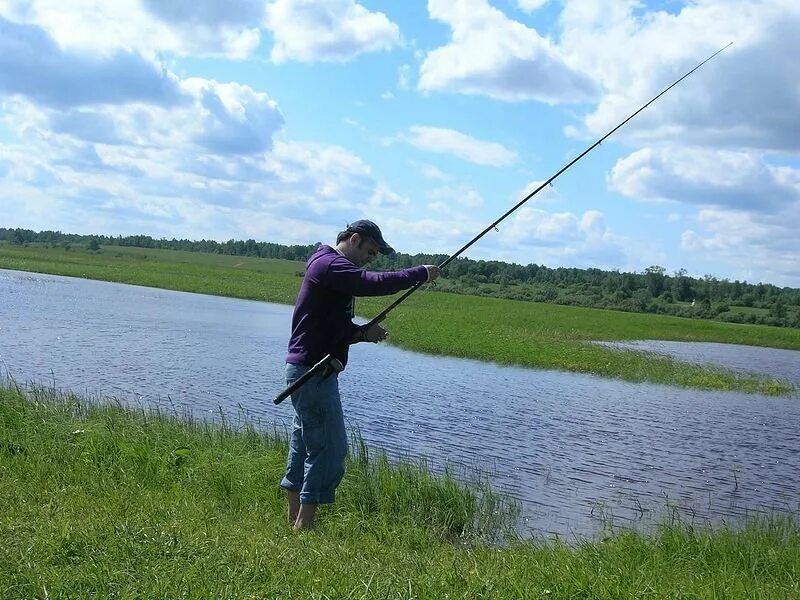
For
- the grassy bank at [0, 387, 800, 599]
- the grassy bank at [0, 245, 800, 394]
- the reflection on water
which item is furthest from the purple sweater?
the reflection on water

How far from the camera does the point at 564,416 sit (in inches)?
717

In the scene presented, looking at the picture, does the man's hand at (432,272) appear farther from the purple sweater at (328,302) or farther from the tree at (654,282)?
the tree at (654,282)

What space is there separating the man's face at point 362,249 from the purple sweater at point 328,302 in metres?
0.17

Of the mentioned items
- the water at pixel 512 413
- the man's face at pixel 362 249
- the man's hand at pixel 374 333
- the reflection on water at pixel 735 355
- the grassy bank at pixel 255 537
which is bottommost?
the water at pixel 512 413

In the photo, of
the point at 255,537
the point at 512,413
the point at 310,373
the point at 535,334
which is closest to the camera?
the point at 255,537

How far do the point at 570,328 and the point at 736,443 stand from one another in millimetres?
31200

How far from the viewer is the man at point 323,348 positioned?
20.9 ft

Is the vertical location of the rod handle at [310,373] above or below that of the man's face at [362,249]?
below

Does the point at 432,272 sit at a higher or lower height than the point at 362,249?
lower

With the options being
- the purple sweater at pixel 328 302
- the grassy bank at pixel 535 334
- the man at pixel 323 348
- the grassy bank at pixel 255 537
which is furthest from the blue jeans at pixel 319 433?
the grassy bank at pixel 535 334

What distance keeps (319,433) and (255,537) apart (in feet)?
3.07

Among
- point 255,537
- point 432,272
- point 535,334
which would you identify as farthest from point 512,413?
point 535,334

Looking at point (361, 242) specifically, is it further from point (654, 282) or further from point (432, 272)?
point (654, 282)

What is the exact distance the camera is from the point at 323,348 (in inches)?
253
